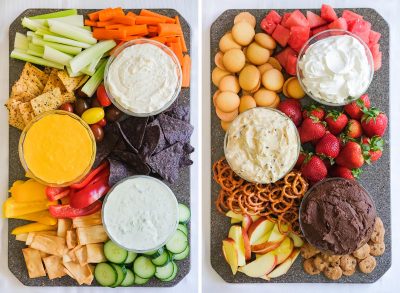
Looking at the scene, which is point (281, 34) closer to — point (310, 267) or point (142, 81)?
point (142, 81)

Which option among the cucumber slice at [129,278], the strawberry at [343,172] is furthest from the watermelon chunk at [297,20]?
the cucumber slice at [129,278]

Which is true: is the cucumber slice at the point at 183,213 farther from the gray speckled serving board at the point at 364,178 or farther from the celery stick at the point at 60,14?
the celery stick at the point at 60,14

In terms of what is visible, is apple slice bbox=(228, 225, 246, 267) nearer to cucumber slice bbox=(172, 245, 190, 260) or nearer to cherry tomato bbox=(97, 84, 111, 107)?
cucumber slice bbox=(172, 245, 190, 260)

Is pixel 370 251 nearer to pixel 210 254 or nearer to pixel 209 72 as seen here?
pixel 210 254

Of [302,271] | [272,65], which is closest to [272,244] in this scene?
[302,271]

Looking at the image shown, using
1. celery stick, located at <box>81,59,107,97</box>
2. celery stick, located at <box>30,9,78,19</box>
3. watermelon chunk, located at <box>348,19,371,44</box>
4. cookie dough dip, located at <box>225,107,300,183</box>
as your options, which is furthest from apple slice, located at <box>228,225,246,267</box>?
celery stick, located at <box>30,9,78,19</box>

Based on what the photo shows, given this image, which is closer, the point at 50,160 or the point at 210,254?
the point at 50,160
